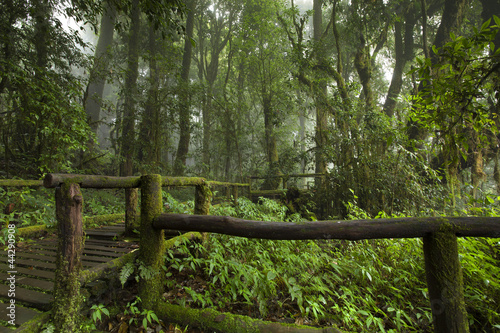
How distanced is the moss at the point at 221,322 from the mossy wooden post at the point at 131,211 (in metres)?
1.93

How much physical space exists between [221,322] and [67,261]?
1312 mm

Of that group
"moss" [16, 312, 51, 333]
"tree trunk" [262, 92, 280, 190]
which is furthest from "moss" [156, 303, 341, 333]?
"tree trunk" [262, 92, 280, 190]

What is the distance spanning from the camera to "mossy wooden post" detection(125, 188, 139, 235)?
3771 millimetres

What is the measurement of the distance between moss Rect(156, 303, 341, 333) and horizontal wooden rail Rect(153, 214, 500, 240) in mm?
687

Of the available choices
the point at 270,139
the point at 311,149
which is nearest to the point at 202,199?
the point at 311,149

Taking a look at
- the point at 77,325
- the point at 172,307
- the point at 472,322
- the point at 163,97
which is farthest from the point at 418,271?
the point at 163,97

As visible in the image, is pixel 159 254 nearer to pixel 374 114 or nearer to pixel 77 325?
pixel 77 325

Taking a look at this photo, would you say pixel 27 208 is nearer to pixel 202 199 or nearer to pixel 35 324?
pixel 202 199

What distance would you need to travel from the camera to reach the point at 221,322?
2.05 m

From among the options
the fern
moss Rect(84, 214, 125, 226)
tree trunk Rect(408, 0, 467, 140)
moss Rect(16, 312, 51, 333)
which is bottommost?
moss Rect(16, 312, 51, 333)

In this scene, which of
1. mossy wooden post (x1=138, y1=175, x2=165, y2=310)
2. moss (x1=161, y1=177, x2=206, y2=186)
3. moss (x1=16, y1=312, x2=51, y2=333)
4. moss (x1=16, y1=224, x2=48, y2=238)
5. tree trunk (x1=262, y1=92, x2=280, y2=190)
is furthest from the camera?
tree trunk (x1=262, y1=92, x2=280, y2=190)

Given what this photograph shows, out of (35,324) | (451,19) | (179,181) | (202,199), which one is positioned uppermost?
(451,19)

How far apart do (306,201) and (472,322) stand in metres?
6.64

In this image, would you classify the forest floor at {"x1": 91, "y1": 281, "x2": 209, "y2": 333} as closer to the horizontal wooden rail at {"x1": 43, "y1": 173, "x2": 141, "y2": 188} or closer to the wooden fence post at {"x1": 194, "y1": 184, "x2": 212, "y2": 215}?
the horizontal wooden rail at {"x1": 43, "y1": 173, "x2": 141, "y2": 188}
